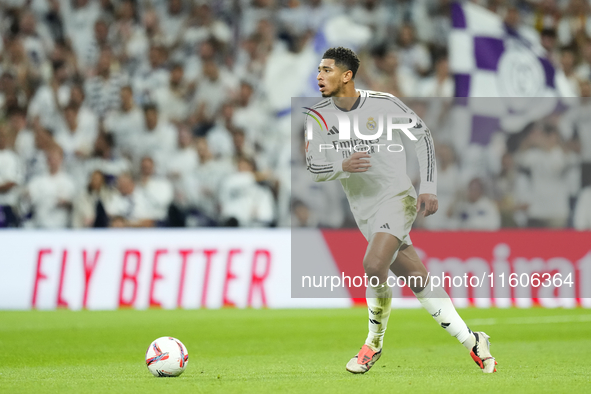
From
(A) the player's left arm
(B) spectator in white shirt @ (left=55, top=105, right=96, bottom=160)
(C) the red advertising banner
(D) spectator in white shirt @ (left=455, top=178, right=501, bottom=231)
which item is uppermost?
(A) the player's left arm

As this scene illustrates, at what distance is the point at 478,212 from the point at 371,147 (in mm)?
7678

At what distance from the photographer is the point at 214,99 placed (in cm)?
1573

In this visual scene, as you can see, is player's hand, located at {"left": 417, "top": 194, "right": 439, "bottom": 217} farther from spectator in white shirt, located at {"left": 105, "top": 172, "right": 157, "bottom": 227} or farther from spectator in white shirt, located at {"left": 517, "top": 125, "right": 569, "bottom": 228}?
spectator in white shirt, located at {"left": 105, "top": 172, "right": 157, "bottom": 227}

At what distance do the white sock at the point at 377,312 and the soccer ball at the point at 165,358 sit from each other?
1.45 meters

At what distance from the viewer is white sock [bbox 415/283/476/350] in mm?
6574

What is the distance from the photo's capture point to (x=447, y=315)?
6586 millimetres

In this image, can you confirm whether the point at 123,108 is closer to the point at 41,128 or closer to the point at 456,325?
the point at 41,128

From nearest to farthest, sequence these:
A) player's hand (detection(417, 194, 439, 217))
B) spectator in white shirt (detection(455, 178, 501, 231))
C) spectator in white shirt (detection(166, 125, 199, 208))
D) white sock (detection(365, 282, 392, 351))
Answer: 1. player's hand (detection(417, 194, 439, 217))
2. white sock (detection(365, 282, 392, 351))
3. spectator in white shirt (detection(455, 178, 501, 231))
4. spectator in white shirt (detection(166, 125, 199, 208))

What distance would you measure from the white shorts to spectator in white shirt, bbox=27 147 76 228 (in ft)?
27.4

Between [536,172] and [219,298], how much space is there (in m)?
5.49

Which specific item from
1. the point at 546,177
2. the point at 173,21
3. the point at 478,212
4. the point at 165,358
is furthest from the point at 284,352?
the point at 173,21

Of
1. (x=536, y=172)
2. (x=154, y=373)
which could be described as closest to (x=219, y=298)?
(x=536, y=172)

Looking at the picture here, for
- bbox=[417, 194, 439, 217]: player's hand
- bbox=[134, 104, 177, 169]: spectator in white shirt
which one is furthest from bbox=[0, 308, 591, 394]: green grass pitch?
bbox=[134, 104, 177, 169]: spectator in white shirt

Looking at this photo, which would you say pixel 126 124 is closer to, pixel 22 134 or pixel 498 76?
pixel 22 134
